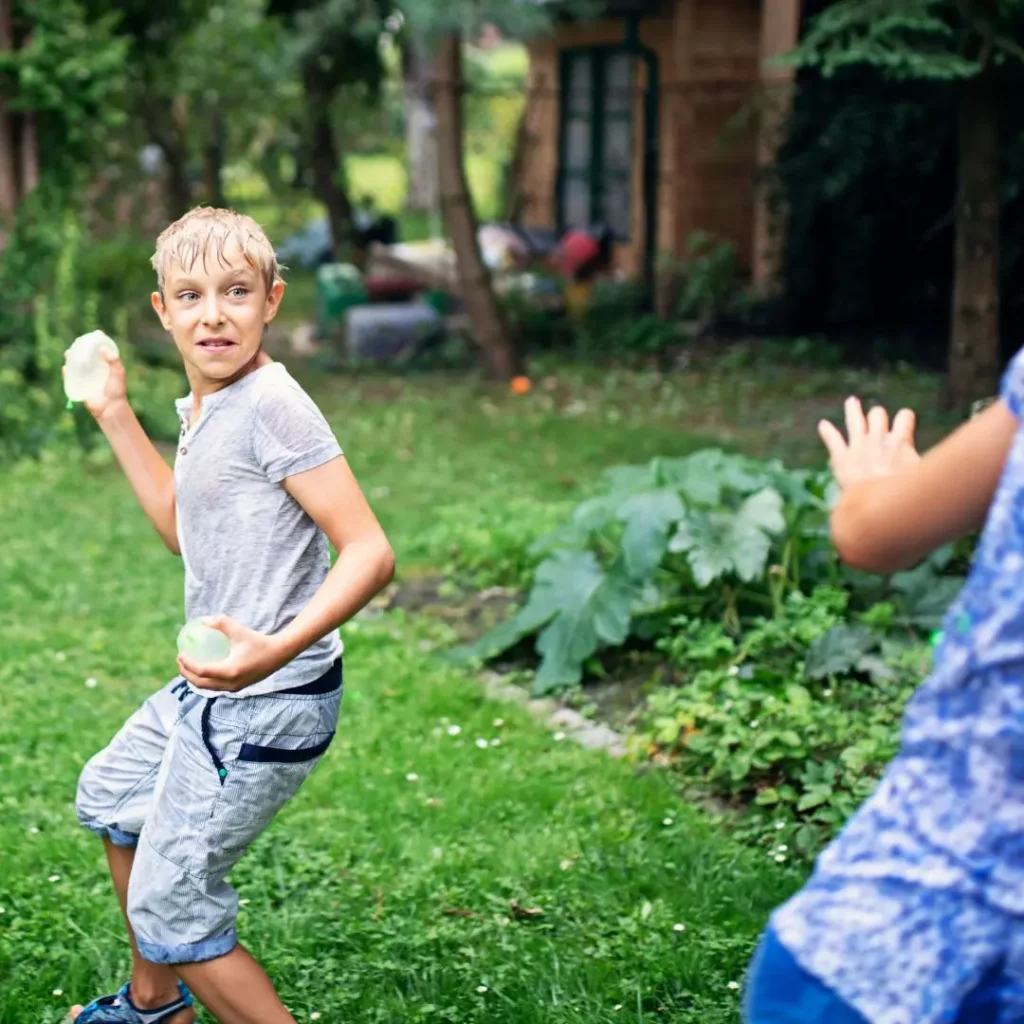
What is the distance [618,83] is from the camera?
1683 cm

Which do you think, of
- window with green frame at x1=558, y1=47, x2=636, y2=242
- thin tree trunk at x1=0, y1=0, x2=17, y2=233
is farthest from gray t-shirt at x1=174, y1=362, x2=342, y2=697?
window with green frame at x1=558, y1=47, x2=636, y2=242

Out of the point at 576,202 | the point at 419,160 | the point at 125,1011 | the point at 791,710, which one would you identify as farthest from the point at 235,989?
the point at 419,160

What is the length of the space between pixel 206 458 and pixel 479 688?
8.74ft

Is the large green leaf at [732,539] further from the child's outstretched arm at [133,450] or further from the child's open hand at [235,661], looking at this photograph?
the child's open hand at [235,661]

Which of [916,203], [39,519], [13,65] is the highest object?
[13,65]

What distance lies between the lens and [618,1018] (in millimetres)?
3160

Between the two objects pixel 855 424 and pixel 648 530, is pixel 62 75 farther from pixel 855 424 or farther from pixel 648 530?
pixel 855 424

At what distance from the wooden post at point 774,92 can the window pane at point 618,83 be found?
120 inches

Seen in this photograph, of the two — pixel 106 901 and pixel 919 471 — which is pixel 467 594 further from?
pixel 919 471

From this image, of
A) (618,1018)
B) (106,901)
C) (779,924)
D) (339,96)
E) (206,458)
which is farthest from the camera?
(339,96)

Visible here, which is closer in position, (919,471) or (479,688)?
(919,471)

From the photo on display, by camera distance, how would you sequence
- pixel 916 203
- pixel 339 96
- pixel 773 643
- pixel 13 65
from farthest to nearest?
pixel 339 96, pixel 916 203, pixel 13 65, pixel 773 643

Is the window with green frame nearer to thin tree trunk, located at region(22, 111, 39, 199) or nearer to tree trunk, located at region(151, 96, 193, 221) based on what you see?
tree trunk, located at region(151, 96, 193, 221)

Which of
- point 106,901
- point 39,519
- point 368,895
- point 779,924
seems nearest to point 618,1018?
point 368,895
